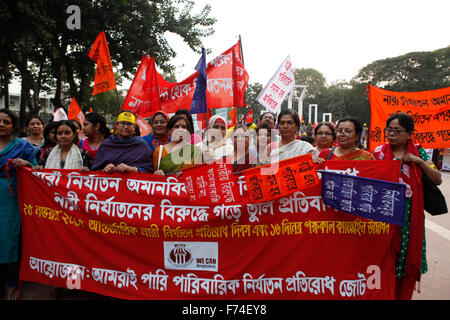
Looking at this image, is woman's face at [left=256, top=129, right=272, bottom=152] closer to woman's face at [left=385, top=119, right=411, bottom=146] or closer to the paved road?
woman's face at [left=385, top=119, right=411, bottom=146]

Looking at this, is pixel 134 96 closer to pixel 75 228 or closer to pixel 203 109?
pixel 203 109

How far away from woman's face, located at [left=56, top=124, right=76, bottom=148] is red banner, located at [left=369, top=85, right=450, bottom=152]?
3.54 metres

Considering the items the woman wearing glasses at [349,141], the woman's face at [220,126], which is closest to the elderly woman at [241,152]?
the woman's face at [220,126]

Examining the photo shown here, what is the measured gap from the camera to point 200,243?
2.69 metres

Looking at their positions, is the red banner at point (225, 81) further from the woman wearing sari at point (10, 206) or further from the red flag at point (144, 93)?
the woman wearing sari at point (10, 206)

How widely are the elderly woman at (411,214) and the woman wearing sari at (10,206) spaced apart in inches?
143

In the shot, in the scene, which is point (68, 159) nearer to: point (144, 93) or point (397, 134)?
point (144, 93)

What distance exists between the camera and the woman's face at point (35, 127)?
414 cm

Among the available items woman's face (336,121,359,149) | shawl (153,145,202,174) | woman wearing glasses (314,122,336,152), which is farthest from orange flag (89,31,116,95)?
woman's face (336,121,359,149)

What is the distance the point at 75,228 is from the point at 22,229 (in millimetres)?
644

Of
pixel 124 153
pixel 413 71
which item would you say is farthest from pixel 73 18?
pixel 413 71

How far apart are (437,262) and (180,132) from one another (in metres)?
3.55

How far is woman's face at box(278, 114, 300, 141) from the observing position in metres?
3.14

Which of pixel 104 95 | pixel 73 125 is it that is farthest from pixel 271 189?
pixel 104 95
